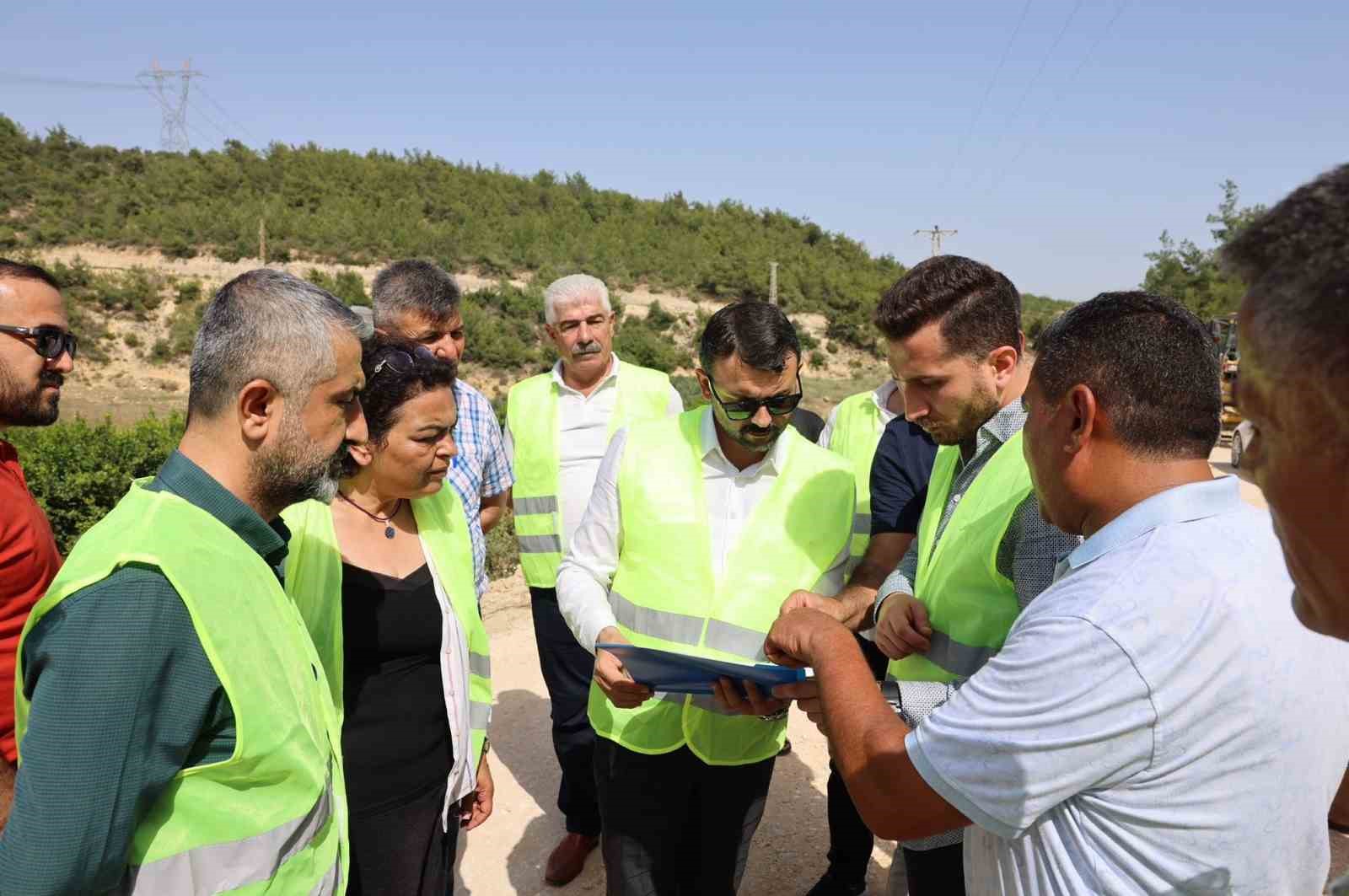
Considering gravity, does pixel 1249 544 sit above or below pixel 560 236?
below

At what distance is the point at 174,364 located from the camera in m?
26.0

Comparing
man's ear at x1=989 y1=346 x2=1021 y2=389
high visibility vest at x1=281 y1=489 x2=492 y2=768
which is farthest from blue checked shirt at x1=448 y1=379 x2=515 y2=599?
man's ear at x1=989 y1=346 x2=1021 y2=389

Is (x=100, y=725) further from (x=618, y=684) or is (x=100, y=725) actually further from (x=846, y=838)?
(x=846, y=838)

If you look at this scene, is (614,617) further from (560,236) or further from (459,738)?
(560,236)

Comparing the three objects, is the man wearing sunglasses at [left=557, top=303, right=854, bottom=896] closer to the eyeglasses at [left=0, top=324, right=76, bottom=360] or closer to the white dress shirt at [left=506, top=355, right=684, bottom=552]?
the white dress shirt at [left=506, top=355, right=684, bottom=552]

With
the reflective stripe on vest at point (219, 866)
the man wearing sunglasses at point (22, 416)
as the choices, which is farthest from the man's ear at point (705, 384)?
the man wearing sunglasses at point (22, 416)

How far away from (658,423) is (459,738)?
1.20m

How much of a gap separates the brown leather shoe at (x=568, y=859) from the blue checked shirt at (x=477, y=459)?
4.19 feet

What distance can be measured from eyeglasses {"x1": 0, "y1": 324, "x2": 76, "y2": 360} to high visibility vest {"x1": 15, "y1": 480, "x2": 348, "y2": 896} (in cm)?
173

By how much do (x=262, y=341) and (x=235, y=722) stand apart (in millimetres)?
734

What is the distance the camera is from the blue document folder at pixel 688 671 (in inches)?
84.7

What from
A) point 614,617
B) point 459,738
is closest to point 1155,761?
point 614,617

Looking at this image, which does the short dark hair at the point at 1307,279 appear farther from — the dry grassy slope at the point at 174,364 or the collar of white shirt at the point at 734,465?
the dry grassy slope at the point at 174,364

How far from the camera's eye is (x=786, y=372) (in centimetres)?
282
